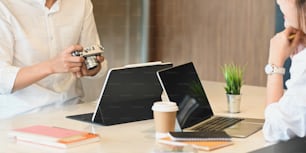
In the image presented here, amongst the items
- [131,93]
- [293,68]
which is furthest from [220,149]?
[131,93]

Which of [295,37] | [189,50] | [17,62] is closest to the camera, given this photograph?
[295,37]

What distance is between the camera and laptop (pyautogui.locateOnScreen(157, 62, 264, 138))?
5.53 feet

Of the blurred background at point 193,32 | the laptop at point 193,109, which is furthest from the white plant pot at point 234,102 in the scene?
the blurred background at point 193,32

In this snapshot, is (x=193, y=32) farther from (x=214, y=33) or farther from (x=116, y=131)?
(x=116, y=131)

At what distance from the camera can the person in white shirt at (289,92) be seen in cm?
149

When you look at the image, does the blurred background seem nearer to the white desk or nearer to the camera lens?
the white desk

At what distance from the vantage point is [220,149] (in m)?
1.50

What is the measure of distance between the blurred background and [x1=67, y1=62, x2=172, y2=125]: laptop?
179 cm

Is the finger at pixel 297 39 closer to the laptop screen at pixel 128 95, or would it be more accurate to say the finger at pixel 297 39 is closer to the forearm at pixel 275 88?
the forearm at pixel 275 88

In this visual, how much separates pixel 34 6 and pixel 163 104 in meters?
0.91

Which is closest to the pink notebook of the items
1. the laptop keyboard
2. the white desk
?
the white desk

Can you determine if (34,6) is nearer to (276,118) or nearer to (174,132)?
(174,132)

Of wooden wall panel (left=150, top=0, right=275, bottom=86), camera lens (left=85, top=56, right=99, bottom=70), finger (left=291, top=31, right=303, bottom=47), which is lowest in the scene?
wooden wall panel (left=150, top=0, right=275, bottom=86)

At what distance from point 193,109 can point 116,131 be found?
0.85 ft
